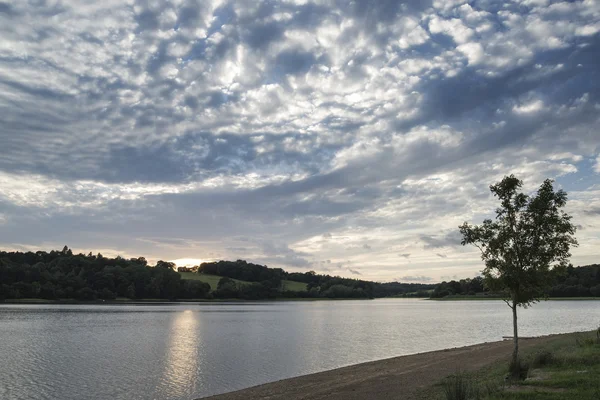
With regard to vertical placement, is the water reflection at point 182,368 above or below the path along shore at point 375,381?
below

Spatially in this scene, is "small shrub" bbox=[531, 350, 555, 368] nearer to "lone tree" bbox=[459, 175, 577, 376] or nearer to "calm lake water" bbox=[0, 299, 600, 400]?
"lone tree" bbox=[459, 175, 577, 376]

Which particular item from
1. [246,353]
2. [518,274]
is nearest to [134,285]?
A: [246,353]

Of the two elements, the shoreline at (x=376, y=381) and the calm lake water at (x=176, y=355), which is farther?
the calm lake water at (x=176, y=355)

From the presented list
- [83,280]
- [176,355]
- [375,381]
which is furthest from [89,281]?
[375,381]

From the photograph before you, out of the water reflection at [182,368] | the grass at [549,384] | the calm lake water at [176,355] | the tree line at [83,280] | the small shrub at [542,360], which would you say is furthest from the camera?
the tree line at [83,280]

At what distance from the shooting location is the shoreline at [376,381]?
22.9 m

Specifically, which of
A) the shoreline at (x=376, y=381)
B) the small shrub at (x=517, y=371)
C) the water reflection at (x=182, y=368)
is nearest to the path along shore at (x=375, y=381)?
the shoreline at (x=376, y=381)

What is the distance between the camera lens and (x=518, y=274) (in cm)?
1972

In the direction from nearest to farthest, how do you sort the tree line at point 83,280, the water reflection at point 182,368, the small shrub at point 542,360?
1. the small shrub at point 542,360
2. the water reflection at point 182,368
3. the tree line at point 83,280

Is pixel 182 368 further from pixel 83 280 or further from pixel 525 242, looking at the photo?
pixel 83 280

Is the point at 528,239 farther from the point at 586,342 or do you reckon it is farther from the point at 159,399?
the point at 159,399

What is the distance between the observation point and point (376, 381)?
86.2 ft

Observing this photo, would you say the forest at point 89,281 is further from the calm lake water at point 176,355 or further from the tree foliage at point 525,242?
the tree foliage at point 525,242

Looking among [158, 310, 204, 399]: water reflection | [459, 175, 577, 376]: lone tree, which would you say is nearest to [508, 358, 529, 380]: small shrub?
[459, 175, 577, 376]: lone tree
